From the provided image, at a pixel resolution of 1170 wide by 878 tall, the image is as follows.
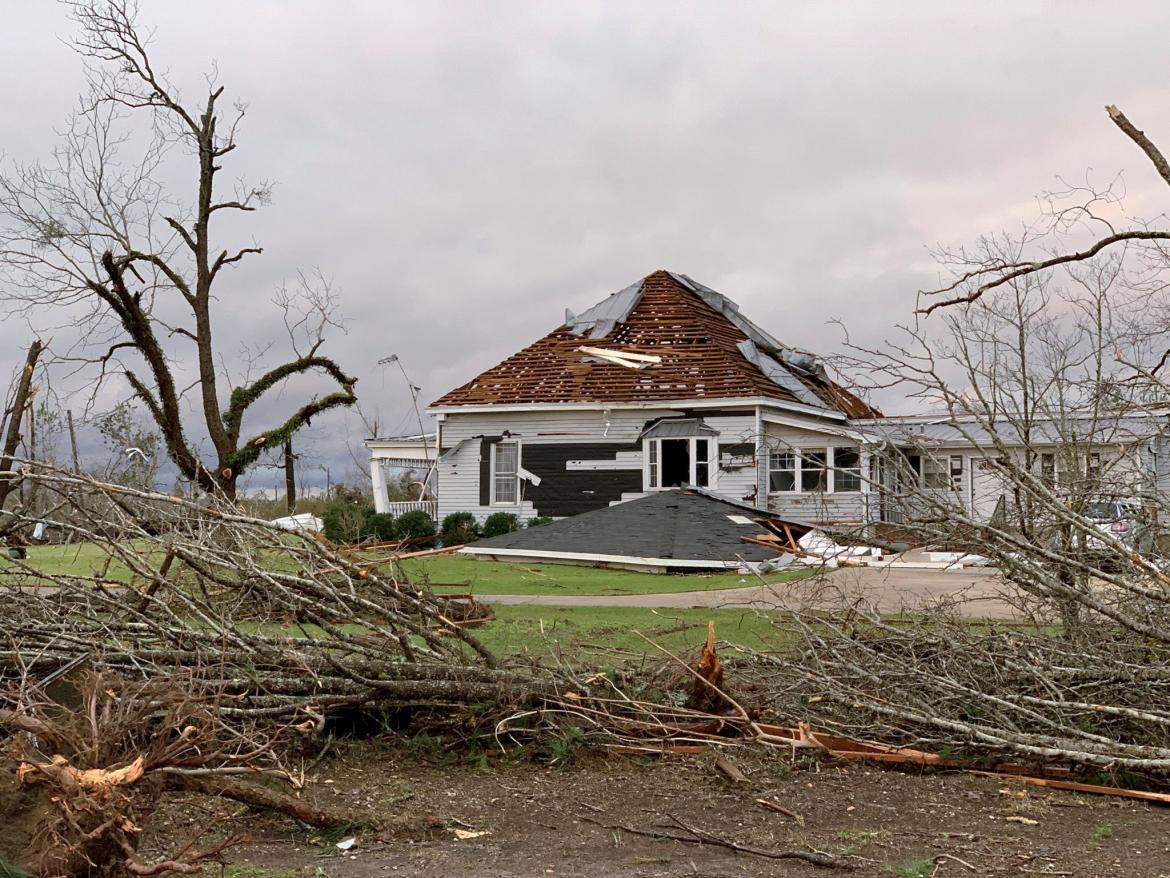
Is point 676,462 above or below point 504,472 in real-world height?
above

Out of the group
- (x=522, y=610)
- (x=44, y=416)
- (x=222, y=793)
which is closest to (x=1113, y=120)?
(x=522, y=610)

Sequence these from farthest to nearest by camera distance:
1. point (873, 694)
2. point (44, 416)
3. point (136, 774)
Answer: point (44, 416)
point (873, 694)
point (136, 774)

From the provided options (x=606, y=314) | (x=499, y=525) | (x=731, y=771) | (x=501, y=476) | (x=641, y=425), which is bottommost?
(x=731, y=771)

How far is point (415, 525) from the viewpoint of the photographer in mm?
25047

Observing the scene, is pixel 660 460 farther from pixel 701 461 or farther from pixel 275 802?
pixel 275 802

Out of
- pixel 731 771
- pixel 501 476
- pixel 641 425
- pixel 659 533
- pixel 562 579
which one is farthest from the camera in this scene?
pixel 501 476

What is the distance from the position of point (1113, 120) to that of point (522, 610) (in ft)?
22.9

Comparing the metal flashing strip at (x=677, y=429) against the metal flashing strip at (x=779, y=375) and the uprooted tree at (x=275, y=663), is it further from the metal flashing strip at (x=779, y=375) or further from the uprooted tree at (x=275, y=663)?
the uprooted tree at (x=275, y=663)

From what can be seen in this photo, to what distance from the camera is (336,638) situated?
20.4 feet

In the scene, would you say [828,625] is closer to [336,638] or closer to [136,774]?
[336,638]

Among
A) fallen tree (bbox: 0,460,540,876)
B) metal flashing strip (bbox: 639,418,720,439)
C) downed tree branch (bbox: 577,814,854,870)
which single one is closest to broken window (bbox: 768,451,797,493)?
metal flashing strip (bbox: 639,418,720,439)

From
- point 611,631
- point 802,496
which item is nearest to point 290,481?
point 802,496

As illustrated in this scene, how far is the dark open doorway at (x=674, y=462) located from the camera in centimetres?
2617

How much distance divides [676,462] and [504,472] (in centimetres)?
403
